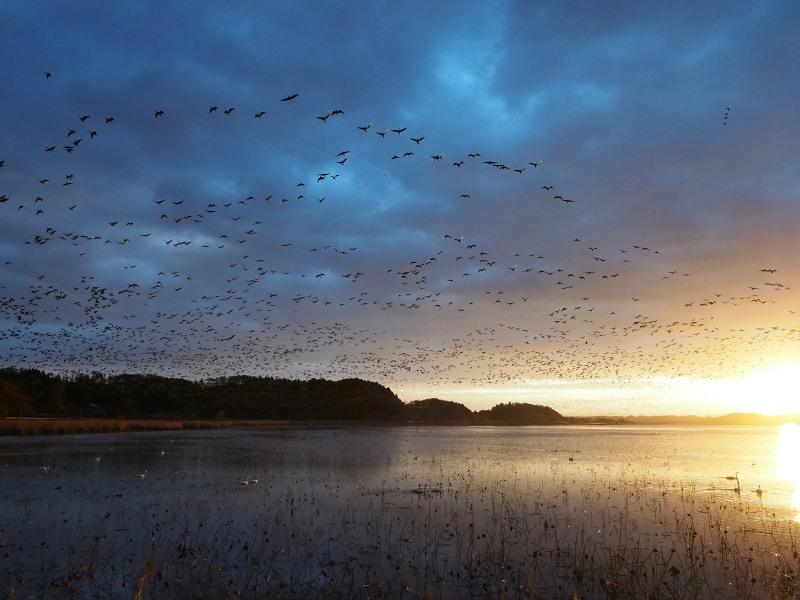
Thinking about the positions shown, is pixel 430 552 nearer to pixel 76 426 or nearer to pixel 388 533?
pixel 388 533

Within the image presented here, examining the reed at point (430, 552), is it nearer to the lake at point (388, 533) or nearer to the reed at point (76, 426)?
the lake at point (388, 533)

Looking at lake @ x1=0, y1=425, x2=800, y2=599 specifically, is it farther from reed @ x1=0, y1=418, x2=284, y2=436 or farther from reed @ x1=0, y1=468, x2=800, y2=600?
reed @ x1=0, y1=418, x2=284, y2=436

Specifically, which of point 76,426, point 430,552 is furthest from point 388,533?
point 76,426

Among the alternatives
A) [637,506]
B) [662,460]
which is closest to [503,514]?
[637,506]

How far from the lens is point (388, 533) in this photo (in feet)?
56.1

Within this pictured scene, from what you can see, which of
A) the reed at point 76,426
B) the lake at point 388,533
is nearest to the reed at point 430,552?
the lake at point 388,533

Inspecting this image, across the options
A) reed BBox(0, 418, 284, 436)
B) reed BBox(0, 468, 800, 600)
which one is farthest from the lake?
reed BBox(0, 418, 284, 436)

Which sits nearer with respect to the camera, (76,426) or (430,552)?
(430,552)

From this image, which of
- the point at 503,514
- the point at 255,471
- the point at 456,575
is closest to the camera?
the point at 456,575

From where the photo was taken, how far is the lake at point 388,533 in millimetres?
12430

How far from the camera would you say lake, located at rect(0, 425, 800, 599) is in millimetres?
12430

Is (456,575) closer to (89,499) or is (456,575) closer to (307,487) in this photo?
(307,487)

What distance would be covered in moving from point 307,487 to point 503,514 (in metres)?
9.88

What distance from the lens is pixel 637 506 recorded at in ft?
73.4
